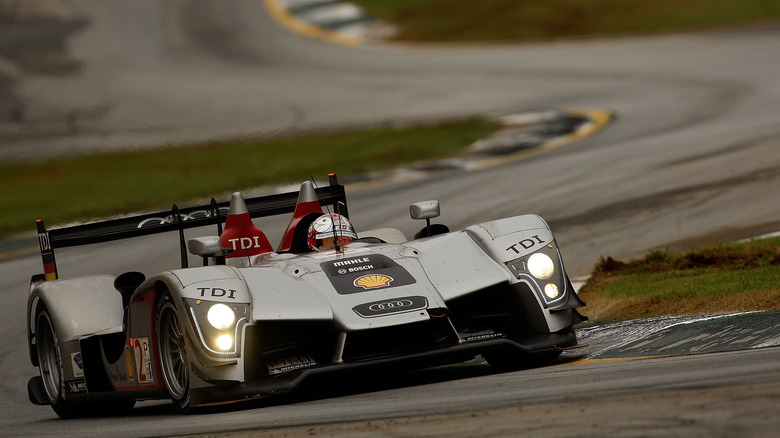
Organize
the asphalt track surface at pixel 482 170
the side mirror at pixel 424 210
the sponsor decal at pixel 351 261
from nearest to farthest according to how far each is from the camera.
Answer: the asphalt track surface at pixel 482 170 < the sponsor decal at pixel 351 261 < the side mirror at pixel 424 210

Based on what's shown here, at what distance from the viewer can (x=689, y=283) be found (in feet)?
33.4

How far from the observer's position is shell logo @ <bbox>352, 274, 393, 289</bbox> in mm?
7773

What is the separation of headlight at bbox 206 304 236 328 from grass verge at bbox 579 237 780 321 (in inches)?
142

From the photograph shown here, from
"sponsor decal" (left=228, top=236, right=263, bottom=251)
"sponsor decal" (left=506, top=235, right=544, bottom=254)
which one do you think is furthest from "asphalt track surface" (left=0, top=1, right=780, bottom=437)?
"sponsor decal" (left=228, top=236, right=263, bottom=251)

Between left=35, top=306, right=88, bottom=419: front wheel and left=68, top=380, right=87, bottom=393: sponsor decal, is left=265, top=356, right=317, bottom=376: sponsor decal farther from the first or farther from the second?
left=35, top=306, right=88, bottom=419: front wheel

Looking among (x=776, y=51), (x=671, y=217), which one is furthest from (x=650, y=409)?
(x=776, y=51)

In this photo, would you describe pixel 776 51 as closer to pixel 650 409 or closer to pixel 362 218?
pixel 362 218

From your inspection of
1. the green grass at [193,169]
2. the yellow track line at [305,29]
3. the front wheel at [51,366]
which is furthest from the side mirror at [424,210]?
the yellow track line at [305,29]

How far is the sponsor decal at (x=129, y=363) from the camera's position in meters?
8.59

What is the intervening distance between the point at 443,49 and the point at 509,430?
26335 millimetres

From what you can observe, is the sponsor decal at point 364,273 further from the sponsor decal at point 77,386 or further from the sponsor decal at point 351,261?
the sponsor decal at point 77,386

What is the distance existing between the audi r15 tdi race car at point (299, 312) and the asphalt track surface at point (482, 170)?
0.23 metres

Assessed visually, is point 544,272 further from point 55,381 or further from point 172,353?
point 55,381

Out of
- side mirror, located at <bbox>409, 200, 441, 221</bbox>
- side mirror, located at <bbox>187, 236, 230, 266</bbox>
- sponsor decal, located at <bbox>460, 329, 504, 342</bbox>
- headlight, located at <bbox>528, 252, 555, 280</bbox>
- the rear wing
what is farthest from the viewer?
the rear wing
